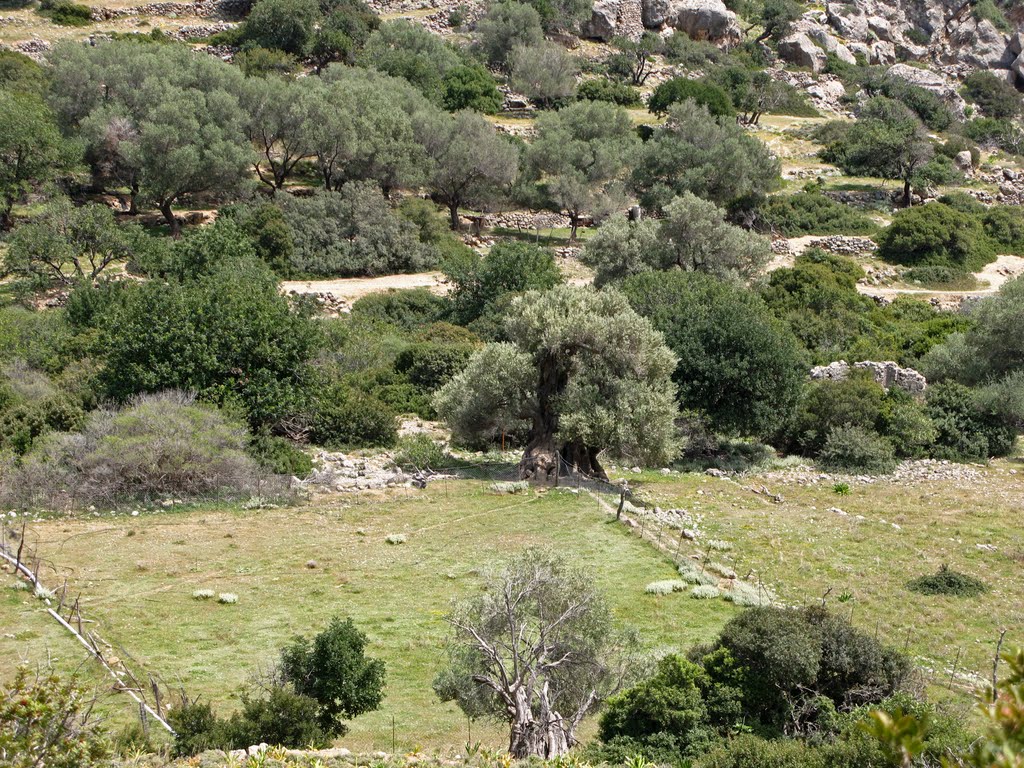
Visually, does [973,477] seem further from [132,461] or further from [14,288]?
Answer: [14,288]

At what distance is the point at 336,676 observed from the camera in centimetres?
1216

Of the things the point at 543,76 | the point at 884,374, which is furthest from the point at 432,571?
the point at 543,76

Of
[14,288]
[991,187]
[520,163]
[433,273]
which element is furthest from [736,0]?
[14,288]

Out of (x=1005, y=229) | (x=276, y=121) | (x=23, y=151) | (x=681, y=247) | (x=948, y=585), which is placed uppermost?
(x=948, y=585)

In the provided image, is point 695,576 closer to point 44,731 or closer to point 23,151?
point 44,731

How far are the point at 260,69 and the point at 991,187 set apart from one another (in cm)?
4439

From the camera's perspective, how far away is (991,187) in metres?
62.2

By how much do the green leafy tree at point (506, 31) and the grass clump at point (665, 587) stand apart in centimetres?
6085

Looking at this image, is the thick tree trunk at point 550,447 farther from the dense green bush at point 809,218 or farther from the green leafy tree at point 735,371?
the dense green bush at point 809,218

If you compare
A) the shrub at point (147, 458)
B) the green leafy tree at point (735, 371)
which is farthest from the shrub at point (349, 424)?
the green leafy tree at point (735, 371)

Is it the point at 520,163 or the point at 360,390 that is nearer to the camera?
the point at 360,390

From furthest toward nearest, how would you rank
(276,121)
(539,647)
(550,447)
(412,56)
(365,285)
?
(412,56), (276,121), (365,285), (550,447), (539,647)

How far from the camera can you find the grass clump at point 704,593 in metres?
17.3

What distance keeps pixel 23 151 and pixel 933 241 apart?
41509mm
